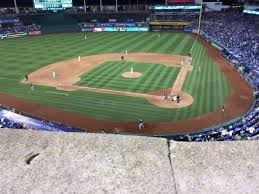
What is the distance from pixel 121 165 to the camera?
3.79 metres

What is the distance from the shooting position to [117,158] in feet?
12.8

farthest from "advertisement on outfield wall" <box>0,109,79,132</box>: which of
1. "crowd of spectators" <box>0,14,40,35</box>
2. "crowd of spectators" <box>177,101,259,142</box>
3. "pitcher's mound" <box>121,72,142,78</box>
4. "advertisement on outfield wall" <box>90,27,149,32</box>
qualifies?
"advertisement on outfield wall" <box>90,27,149,32</box>

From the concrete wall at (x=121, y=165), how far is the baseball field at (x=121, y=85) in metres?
17.3

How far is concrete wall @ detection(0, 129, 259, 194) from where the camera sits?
11.3 ft

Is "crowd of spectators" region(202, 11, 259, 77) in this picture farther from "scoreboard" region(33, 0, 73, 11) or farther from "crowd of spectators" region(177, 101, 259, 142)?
"scoreboard" region(33, 0, 73, 11)

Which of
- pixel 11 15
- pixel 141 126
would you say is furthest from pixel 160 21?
pixel 141 126

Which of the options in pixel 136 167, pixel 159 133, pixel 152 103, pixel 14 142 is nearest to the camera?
pixel 136 167

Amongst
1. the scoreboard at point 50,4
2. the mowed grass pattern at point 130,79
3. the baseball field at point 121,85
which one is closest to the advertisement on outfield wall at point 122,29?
the scoreboard at point 50,4

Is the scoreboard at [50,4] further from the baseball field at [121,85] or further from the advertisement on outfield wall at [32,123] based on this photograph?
the advertisement on outfield wall at [32,123]

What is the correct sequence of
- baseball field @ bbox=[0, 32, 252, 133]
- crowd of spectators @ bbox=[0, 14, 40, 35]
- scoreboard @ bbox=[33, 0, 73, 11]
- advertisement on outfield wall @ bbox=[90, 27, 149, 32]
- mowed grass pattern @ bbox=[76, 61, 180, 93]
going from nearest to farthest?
baseball field @ bbox=[0, 32, 252, 133], mowed grass pattern @ bbox=[76, 61, 180, 93], scoreboard @ bbox=[33, 0, 73, 11], crowd of spectators @ bbox=[0, 14, 40, 35], advertisement on outfield wall @ bbox=[90, 27, 149, 32]

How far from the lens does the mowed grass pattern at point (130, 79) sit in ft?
98.0

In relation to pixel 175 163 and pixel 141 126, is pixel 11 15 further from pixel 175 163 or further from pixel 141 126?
pixel 175 163

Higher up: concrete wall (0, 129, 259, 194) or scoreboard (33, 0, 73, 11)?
scoreboard (33, 0, 73, 11)

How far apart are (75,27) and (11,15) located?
15.7 metres
